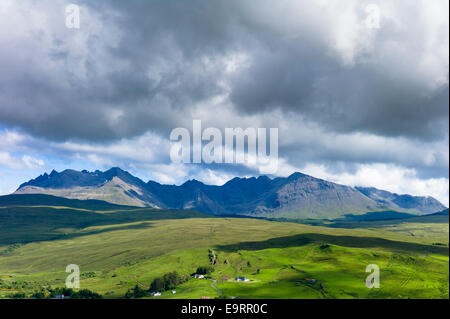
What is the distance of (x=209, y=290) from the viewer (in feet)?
654
